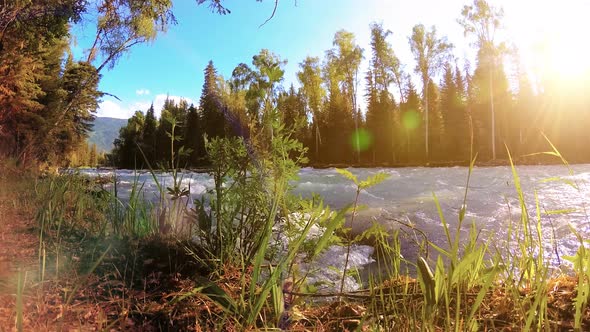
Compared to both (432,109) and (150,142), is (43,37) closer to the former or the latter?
(150,142)

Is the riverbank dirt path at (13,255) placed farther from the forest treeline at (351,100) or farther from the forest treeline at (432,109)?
the forest treeline at (432,109)

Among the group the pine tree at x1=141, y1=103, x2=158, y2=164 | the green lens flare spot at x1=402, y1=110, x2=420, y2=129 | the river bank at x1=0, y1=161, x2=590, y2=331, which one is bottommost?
the river bank at x1=0, y1=161, x2=590, y2=331

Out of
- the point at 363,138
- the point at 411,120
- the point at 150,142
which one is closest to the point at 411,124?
the point at 411,120

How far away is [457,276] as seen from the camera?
896 mm

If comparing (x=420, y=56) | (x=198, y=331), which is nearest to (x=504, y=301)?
(x=198, y=331)

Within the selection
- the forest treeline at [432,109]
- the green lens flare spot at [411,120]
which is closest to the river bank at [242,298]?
the forest treeline at [432,109]

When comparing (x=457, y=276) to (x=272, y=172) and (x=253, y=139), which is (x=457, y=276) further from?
(x=253, y=139)

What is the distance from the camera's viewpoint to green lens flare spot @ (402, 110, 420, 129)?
31.9 metres

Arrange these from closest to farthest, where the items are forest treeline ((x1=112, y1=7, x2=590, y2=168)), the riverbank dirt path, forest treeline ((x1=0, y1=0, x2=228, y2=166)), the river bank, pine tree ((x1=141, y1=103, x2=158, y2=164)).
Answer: the river bank
the riverbank dirt path
pine tree ((x1=141, y1=103, x2=158, y2=164))
forest treeline ((x1=0, y1=0, x2=228, y2=166))
forest treeline ((x1=112, y1=7, x2=590, y2=168))

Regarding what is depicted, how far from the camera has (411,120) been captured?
106ft

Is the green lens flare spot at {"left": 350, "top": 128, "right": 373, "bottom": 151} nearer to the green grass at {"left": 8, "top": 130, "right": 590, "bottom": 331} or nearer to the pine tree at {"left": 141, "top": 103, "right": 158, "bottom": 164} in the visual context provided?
the pine tree at {"left": 141, "top": 103, "right": 158, "bottom": 164}

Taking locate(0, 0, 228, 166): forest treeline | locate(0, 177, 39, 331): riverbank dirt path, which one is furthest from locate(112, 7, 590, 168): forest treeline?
locate(0, 177, 39, 331): riverbank dirt path

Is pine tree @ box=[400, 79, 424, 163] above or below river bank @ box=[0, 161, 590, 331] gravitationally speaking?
above

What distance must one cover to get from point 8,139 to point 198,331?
15.3 m
